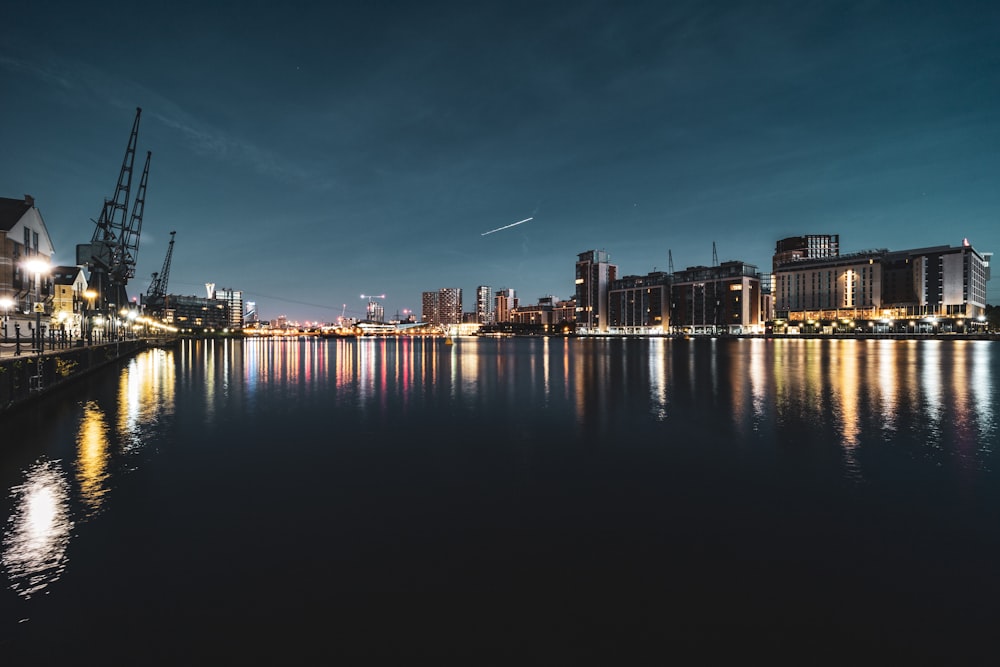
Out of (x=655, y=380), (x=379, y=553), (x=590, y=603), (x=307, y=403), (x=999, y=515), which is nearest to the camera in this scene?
(x=590, y=603)

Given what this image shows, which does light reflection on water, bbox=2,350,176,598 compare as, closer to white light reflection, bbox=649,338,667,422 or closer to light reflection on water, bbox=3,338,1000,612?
light reflection on water, bbox=3,338,1000,612

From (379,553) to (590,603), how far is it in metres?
3.98

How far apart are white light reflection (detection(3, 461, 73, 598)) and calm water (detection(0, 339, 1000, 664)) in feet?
0.19

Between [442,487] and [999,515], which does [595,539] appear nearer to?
[442,487]

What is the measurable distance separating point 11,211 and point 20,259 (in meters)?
5.82

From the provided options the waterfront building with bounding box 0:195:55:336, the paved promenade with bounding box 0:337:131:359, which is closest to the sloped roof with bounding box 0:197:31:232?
the waterfront building with bounding box 0:195:55:336

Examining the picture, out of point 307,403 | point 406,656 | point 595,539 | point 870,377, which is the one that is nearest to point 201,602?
point 406,656

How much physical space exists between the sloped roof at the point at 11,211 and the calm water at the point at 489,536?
46.5 metres

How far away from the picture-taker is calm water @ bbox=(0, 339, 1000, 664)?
22.3 ft

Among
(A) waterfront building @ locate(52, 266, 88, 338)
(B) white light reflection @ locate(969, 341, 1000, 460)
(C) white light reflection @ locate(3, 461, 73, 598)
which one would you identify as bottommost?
(B) white light reflection @ locate(969, 341, 1000, 460)

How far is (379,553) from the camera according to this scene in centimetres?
898

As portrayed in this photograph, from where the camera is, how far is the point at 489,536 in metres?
9.70

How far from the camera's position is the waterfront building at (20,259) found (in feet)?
164

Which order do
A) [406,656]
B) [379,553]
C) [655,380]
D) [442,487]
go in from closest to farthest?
[406,656], [379,553], [442,487], [655,380]
